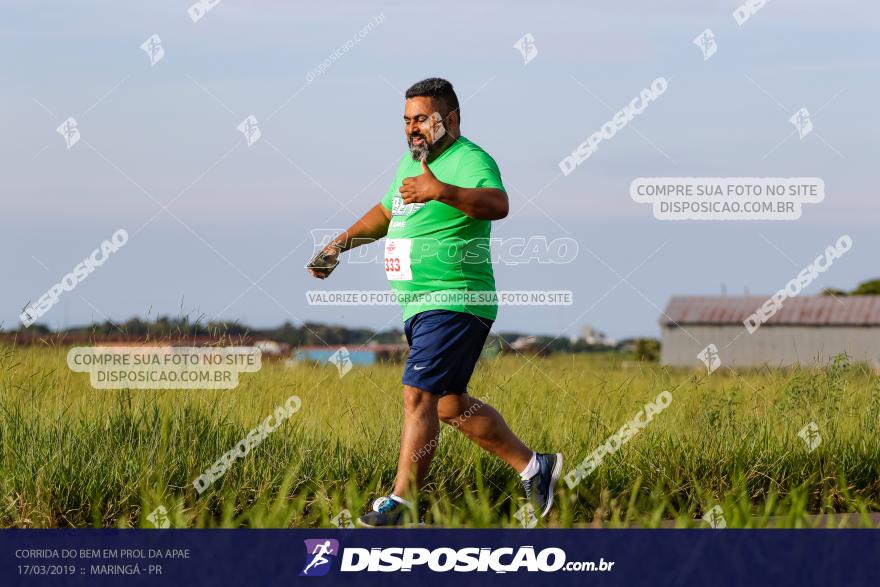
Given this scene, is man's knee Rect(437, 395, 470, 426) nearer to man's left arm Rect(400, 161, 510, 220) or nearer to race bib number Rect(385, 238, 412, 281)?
race bib number Rect(385, 238, 412, 281)

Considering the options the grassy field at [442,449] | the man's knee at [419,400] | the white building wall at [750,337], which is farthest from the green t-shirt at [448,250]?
the white building wall at [750,337]

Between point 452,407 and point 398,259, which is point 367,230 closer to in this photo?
point 398,259

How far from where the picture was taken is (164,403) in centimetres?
635

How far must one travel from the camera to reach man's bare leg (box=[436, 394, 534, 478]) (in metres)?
5.82

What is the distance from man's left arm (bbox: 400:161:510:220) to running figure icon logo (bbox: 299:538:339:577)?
169cm

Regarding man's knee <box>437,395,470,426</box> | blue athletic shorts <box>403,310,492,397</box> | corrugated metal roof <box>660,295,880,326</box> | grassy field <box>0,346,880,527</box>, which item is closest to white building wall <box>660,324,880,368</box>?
corrugated metal roof <box>660,295,880,326</box>

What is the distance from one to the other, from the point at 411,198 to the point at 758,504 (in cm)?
289

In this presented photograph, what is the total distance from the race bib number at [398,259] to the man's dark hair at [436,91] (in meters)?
0.72

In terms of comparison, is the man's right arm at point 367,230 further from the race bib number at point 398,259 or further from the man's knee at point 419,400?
the man's knee at point 419,400

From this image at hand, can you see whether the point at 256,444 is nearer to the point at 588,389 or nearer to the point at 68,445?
the point at 68,445

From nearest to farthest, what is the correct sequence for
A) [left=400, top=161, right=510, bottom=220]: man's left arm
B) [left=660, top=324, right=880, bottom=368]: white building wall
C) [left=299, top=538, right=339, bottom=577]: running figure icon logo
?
[left=299, top=538, right=339, bottom=577]: running figure icon logo → [left=400, top=161, right=510, bottom=220]: man's left arm → [left=660, top=324, right=880, bottom=368]: white building wall

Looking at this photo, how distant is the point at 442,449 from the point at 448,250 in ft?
4.41

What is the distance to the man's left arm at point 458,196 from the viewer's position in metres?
5.29

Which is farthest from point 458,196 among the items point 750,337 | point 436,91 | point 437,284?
point 750,337
